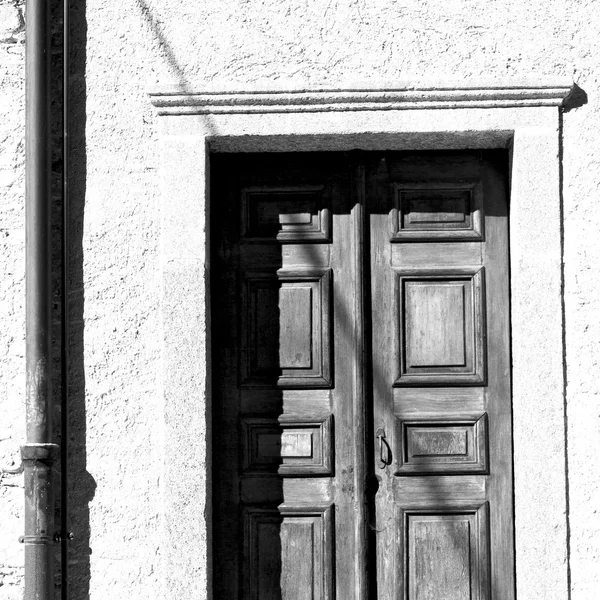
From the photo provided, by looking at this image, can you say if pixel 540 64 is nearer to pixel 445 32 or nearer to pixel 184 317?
pixel 445 32

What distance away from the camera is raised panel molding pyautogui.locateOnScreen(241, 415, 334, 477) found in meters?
4.12

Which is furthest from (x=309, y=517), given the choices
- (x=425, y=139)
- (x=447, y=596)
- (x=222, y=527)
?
(x=425, y=139)

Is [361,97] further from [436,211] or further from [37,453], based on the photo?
[37,453]

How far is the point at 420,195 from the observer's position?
4.20m

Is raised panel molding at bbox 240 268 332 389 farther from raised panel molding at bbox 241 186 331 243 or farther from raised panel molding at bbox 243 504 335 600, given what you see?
raised panel molding at bbox 243 504 335 600

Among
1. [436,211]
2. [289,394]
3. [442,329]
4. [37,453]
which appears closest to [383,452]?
[289,394]

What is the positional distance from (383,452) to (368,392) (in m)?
0.26

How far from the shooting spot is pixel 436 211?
4.19 metres

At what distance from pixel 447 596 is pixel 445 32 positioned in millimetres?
2372

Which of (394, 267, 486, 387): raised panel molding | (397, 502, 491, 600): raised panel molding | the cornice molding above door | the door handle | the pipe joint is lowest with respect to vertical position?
(397, 502, 491, 600): raised panel molding

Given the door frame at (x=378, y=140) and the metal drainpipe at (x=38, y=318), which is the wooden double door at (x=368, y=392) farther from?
the metal drainpipe at (x=38, y=318)

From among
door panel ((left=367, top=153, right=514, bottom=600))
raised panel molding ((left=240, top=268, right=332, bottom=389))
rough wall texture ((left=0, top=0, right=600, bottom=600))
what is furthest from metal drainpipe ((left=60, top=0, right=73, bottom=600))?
door panel ((left=367, top=153, right=514, bottom=600))

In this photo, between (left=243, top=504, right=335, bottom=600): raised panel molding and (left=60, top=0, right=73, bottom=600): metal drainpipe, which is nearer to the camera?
(left=60, top=0, right=73, bottom=600): metal drainpipe

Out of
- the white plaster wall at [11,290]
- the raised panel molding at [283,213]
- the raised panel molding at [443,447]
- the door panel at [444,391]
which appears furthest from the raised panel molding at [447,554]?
the white plaster wall at [11,290]
